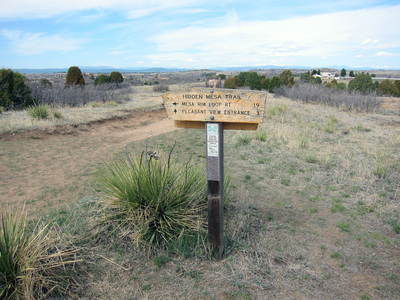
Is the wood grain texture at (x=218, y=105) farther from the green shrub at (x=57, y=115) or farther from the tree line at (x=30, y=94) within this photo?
the tree line at (x=30, y=94)

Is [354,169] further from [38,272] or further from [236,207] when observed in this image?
[38,272]

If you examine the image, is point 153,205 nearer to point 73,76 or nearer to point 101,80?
point 73,76

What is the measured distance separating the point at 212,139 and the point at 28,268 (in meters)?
1.96

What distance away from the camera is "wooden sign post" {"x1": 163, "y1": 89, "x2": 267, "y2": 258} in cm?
285

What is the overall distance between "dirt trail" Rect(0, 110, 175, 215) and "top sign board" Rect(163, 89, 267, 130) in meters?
1.65

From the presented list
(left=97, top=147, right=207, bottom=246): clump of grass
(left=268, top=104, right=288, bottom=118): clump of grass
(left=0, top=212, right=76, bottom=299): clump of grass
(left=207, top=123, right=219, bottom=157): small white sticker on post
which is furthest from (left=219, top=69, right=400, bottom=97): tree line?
(left=0, top=212, right=76, bottom=299): clump of grass

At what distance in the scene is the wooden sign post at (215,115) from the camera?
2854 mm

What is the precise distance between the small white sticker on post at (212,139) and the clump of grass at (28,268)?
1703 mm

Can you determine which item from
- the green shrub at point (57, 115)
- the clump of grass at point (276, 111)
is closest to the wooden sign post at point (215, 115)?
the green shrub at point (57, 115)

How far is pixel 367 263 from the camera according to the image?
10.8 feet

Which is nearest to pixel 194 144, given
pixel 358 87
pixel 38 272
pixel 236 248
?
pixel 236 248

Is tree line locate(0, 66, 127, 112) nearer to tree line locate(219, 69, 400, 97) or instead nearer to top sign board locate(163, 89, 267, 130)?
top sign board locate(163, 89, 267, 130)

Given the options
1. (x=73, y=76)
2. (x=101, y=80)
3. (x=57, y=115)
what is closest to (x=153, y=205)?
(x=57, y=115)

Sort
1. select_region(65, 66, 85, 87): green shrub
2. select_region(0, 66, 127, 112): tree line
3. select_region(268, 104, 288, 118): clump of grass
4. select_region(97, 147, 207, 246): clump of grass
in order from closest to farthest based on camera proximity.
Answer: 1. select_region(97, 147, 207, 246): clump of grass
2. select_region(0, 66, 127, 112): tree line
3. select_region(268, 104, 288, 118): clump of grass
4. select_region(65, 66, 85, 87): green shrub
